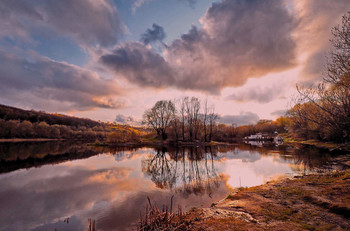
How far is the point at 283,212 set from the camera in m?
6.87

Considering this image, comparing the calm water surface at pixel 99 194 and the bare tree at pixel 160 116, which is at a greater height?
the bare tree at pixel 160 116

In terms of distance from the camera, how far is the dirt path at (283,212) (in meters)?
5.73

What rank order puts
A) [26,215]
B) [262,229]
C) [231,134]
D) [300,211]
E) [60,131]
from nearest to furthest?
[262,229], [300,211], [26,215], [60,131], [231,134]

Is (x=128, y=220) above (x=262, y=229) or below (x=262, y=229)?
below

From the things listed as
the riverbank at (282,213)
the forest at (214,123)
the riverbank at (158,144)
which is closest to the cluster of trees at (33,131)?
the forest at (214,123)

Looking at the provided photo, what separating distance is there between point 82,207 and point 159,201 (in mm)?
4592

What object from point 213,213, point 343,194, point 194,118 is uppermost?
point 194,118

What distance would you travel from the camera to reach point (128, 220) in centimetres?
763

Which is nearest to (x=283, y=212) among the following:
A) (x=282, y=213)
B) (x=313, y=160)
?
(x=282, y=213)

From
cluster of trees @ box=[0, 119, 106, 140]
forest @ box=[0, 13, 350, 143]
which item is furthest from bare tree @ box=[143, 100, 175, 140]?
cluster of trees @ box=[0, 119, 106, 140]

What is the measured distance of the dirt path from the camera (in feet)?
18.8

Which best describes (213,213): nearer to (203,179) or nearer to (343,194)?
(343,194)

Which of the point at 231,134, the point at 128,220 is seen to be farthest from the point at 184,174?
the point at 231,134

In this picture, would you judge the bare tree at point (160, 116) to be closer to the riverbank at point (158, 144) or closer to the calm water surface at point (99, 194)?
the riverbank at point (158, 144)
